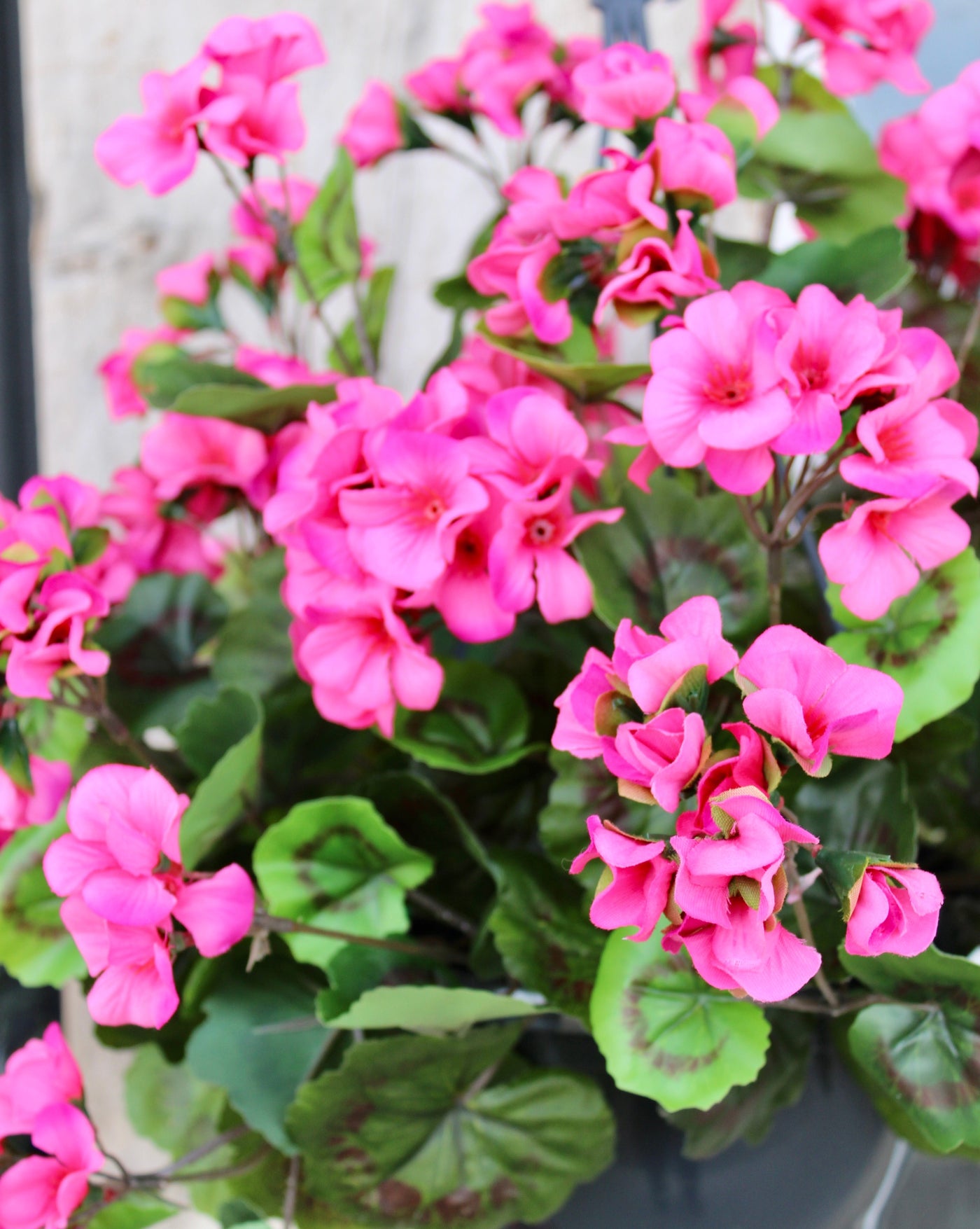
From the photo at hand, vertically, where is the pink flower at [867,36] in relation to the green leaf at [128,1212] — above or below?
above

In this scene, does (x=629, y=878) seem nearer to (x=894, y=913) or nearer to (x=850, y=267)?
(x=894, y=913)

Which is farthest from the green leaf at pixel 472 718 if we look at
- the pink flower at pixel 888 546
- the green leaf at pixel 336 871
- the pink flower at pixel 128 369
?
the pink flower at pixel 128 369

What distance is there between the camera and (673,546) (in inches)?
14.5

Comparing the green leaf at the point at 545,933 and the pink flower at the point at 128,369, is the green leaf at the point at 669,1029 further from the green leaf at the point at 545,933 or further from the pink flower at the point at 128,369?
the pink flower at the point at 128,369

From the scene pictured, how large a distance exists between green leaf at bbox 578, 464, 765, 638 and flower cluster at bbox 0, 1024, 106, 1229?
233 mm

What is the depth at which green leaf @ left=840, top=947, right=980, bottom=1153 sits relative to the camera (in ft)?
0.97

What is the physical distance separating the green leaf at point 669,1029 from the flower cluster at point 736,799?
0.23 ft

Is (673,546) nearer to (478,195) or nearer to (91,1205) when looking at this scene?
(91,1205)

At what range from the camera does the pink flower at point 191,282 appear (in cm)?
55

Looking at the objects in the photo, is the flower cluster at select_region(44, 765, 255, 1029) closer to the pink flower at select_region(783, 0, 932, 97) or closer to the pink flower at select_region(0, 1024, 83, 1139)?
the pink flower at select_region(0, 1024, 83, 1139)

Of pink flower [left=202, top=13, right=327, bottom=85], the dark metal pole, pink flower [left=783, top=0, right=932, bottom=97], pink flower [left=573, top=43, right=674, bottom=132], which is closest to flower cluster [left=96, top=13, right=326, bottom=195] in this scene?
pink flower [left=202, top=13, right=327, bottom=85]

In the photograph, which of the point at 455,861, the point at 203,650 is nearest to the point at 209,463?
the point at 203,650

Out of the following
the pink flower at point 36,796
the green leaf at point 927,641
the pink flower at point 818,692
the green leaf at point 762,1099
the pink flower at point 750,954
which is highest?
the pink flower at point 818,692

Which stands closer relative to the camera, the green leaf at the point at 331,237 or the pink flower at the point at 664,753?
the pink flower at the point at 664,753
